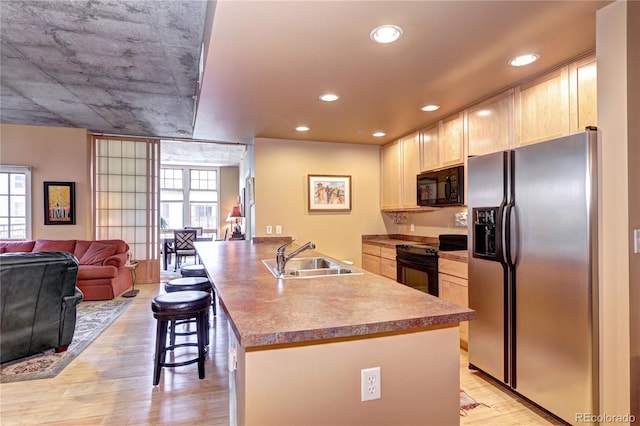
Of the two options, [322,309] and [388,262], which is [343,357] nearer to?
[322,309]

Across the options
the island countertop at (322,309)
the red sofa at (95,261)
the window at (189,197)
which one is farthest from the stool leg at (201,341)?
the window at (189,197)

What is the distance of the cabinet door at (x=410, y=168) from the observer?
13.8 feet

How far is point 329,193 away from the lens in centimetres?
485

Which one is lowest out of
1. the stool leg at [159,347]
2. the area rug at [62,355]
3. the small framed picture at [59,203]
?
the area rug at [62,355]

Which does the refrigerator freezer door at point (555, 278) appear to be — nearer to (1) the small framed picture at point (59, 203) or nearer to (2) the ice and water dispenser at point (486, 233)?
(2) the ice and water dispenser at point (486, 233)

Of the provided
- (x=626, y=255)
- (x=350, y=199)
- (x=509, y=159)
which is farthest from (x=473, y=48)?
(x=350, y=199)

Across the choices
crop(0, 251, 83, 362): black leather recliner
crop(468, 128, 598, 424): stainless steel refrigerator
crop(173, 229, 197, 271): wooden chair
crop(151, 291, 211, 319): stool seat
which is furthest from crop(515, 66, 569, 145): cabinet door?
crop(173, 229, 197, 271): wooden chair

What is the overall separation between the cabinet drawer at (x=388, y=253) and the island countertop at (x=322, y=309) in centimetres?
218

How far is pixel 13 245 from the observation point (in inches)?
193

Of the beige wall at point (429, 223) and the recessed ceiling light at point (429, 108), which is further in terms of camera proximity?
the beige wall at point (429, 223)

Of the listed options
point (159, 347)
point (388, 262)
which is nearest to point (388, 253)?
point (388, 262)

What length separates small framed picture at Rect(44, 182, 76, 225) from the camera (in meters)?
5.29

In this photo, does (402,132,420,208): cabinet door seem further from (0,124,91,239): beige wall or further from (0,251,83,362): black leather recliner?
(0,124,91,239): beige wall

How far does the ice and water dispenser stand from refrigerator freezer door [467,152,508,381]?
0.02 m
